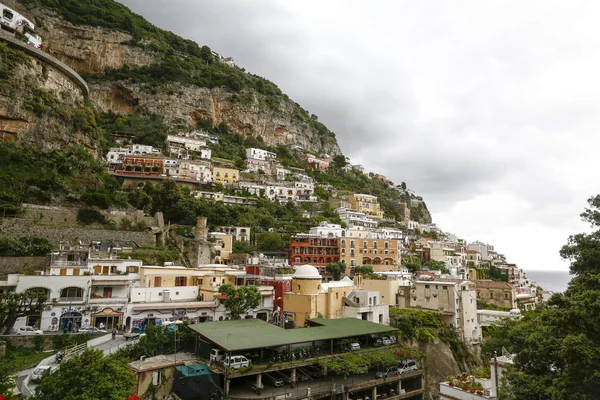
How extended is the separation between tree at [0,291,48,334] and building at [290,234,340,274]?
1543 inches

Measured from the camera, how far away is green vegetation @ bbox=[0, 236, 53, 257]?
32.1 meters

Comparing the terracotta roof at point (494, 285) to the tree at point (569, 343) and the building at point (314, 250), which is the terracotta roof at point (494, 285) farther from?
the tree at point (569, 343)

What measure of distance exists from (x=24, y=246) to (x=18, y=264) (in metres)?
1.71

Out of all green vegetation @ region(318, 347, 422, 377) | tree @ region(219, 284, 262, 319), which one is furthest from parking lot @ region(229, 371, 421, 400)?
tree @ region(219, 284, 262, 319)

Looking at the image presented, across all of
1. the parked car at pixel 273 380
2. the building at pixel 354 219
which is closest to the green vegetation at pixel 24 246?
the parked car at pixel 273 380

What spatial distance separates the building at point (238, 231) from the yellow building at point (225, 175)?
76.5ft

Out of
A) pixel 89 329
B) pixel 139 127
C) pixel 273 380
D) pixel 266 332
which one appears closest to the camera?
pixel 273 380

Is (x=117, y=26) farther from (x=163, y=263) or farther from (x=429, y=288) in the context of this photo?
(x=429, y=288)

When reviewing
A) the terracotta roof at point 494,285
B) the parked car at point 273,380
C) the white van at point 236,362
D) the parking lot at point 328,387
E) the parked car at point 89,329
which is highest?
the terracotta roof at point 494,285

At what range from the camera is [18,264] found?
104ft

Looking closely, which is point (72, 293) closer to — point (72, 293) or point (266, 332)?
point (72, 293)

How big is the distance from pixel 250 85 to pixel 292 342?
115 m

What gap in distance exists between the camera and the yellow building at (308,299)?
34406mm

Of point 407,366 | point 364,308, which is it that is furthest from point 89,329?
point 407,366
